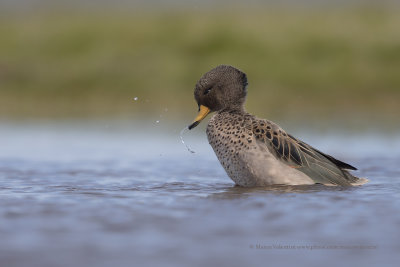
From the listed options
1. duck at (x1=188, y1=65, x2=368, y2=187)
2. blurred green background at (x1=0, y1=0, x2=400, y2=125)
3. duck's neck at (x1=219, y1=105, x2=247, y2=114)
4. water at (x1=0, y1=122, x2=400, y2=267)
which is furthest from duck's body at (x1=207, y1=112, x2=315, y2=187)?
blurred green background at (x1=0, y1=0, x2=400, y2=125)

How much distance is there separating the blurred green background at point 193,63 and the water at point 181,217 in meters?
6.50

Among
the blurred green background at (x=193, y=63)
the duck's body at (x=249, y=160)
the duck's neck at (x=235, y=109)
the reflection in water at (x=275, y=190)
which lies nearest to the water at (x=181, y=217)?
the reflection in water at (x=275, y=190)

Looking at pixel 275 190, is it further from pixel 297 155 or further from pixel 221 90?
pixel 221 90

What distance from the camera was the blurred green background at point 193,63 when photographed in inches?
587

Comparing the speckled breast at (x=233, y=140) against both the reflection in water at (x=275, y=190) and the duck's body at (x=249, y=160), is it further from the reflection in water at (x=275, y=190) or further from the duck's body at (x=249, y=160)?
the reflection in water at (x=275, y=190)

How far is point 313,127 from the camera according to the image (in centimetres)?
1104

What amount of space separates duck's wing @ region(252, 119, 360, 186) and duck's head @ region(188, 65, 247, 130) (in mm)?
336

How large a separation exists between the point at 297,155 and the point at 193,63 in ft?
40.4

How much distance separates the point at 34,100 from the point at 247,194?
11.8 metres

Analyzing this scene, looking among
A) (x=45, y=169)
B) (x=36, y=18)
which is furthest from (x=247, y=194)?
(x=36, y=18)

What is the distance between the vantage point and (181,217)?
4.14 meters

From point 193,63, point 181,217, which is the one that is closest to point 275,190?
point 181,217

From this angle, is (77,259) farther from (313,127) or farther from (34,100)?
(34,100)

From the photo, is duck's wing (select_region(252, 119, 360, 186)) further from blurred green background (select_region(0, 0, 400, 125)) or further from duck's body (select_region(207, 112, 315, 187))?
blurred green background (select_region(0, 0, 400, 125))
